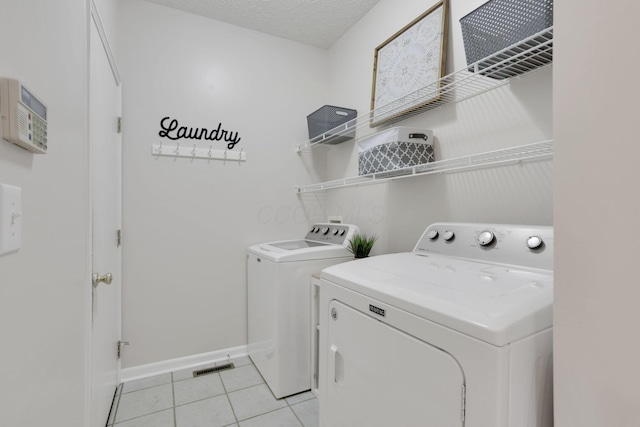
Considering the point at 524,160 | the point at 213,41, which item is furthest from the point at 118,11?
the point at 524,160

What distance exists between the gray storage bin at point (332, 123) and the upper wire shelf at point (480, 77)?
23 cm

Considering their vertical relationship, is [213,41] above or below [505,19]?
above

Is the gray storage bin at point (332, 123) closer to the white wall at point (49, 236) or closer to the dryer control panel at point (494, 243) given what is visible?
the dryer control panel at point (494, 243)

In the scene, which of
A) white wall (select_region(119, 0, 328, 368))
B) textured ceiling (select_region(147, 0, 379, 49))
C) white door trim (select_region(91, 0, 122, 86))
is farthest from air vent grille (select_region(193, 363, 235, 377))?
textured ceiling (select_region(147, 0, 379, 49))

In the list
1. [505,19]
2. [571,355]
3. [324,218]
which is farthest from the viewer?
[324,218]

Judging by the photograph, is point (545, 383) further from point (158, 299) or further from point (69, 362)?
point (158, 299)

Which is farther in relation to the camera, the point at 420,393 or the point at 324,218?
the point at 324,218

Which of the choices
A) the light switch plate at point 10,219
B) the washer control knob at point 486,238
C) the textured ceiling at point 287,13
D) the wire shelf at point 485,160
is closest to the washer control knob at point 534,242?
the washer control knob at point 486,238

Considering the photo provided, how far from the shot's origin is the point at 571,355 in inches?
24.1

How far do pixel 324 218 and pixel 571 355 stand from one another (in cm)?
229

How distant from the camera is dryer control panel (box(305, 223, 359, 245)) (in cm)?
225

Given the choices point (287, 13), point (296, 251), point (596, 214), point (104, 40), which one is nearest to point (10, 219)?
point (596, 214)

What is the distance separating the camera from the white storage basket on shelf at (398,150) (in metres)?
1.66

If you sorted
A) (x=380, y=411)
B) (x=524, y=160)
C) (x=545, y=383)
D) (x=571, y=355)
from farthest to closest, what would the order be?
(x=524, y=160) → (x=380, y=411) → (x=545, y=383) → (x=571, y=355)
